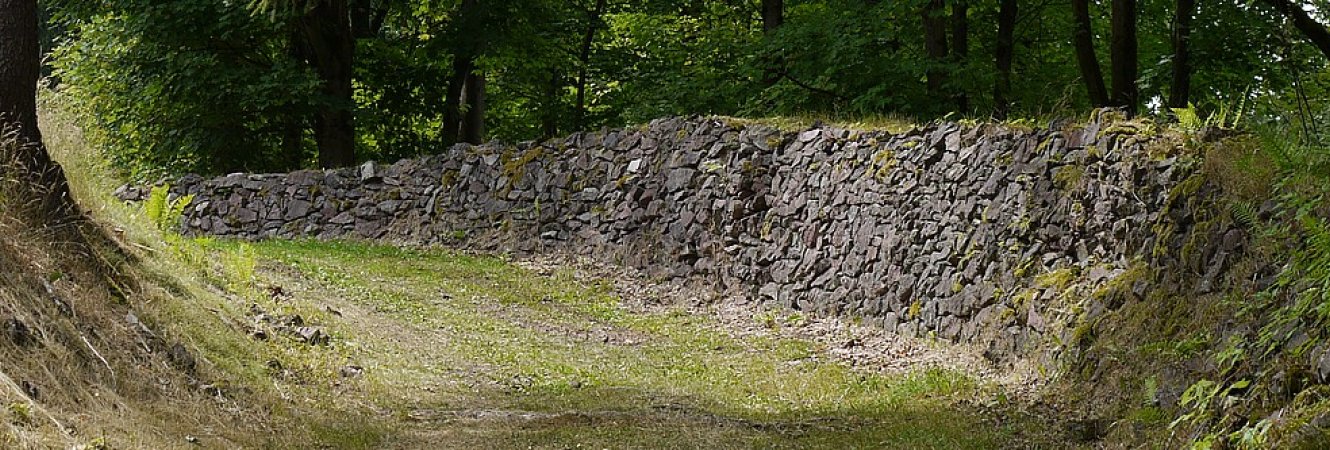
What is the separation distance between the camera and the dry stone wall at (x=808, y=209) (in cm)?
909

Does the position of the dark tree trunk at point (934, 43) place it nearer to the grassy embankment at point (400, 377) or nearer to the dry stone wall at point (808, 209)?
the dry stone wall at point (808, 209)

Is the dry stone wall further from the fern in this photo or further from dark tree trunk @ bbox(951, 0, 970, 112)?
dark tree trunk @ bbox(951, 0, 970, 112)

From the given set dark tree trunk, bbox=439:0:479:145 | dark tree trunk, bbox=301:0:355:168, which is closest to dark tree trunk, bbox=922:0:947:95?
dark tree trunk, bbox=439:0:479:145

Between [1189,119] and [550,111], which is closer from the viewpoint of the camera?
[1189,119]

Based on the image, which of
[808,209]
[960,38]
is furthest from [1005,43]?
[808,209]

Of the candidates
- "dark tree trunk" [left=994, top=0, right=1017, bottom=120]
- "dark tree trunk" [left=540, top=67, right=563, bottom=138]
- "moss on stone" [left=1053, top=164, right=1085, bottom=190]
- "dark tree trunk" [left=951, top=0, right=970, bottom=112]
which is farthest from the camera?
"dark tree trunk" [left=540, top=67, right=563, bottom=138]

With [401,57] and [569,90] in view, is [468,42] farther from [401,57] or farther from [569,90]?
[569,90]

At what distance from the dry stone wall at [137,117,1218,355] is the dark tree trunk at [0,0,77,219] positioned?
657 cm

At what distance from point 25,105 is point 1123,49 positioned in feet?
34.5

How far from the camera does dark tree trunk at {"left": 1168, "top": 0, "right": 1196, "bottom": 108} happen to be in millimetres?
13570

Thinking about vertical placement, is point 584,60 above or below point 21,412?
above

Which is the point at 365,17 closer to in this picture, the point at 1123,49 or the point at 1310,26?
the point at 1123,49

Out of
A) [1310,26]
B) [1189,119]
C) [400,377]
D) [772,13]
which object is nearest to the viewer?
[1189,119]

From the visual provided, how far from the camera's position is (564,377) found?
9.48 metres
